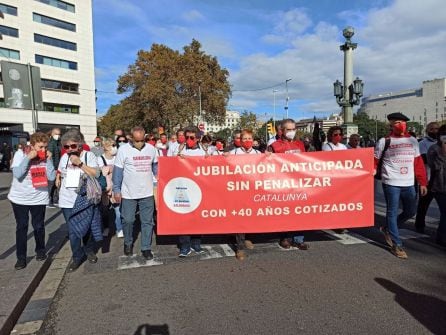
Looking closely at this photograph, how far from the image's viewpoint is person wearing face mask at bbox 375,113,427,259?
16.9 feet

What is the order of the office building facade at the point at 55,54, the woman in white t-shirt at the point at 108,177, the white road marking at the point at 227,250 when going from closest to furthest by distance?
the white road marking at the point at 227,250, the woman in white t-shirt at the point at 108,177, the office building facade at the point at 55,54

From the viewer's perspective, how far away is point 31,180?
16.4 ft

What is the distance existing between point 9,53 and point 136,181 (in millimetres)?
43601

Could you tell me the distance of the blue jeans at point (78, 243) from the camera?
5.08 m

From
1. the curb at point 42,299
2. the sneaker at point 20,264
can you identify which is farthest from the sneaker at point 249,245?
the sneaker at point 20,264

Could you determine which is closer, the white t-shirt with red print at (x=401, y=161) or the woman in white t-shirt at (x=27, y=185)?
the woman in white t-shirt at (x=27, y=185)

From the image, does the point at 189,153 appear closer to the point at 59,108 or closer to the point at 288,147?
the point at 288,147

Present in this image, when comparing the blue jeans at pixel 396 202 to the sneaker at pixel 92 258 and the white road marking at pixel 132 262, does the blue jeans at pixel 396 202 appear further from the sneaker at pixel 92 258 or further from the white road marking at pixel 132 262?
the sneaker at pixel 92 258

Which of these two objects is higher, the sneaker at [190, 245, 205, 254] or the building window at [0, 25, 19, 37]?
the building window at [0, 25, 19, 37]

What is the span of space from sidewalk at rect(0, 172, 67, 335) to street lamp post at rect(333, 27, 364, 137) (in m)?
13.7

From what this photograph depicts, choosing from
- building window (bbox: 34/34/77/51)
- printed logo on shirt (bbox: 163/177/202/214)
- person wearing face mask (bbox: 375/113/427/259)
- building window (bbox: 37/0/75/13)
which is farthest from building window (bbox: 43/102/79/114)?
person wearing face mask (bbox: 375/113/427/259)

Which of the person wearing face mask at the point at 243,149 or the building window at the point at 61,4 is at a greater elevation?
the building window at the point at 61,4

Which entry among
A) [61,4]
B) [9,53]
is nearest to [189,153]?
[9,53]

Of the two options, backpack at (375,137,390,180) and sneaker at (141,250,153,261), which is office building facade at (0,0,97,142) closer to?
sneaker at (141,250,153,261)
